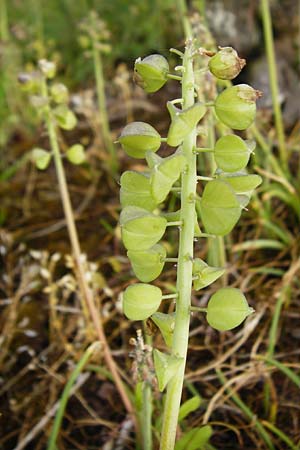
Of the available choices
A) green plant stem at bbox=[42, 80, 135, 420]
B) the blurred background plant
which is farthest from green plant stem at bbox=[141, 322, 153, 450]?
green plant stem at bbox=[42, 80, 135, 420]

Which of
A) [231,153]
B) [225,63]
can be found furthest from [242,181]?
[225,63]

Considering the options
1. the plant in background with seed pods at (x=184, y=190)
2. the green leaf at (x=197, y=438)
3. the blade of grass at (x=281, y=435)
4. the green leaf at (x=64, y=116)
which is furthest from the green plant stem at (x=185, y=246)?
the green leaf at (x=64, y=116)

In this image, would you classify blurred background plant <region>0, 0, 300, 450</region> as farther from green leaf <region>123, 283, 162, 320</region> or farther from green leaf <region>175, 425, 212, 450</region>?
green leaf <region>123, 283, 162, 320</region>

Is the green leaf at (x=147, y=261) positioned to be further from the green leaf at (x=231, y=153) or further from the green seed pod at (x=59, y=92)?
the green seed pod at (x=59, y=92)

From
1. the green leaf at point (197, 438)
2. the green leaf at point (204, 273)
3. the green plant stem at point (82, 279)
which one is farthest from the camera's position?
the green plant stem at point (82, 279)

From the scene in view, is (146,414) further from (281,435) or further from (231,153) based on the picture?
(231,153)

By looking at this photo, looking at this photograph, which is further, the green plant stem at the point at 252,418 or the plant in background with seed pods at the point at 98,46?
the plant in background with seed pods at the point at 98,46
